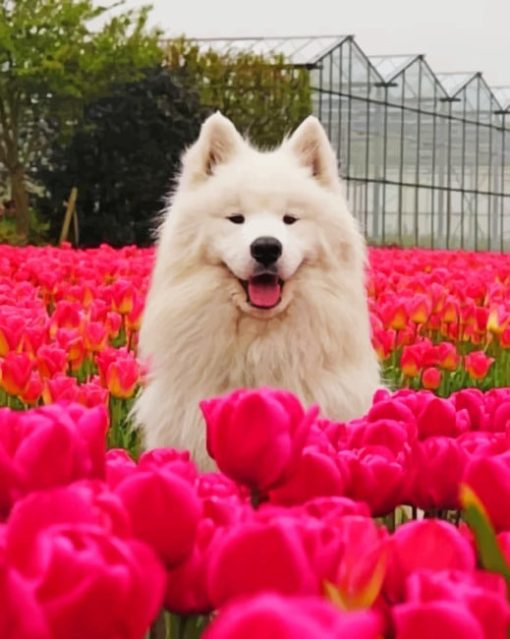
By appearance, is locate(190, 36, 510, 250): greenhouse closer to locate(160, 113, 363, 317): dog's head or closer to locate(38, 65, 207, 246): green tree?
locate(38, 65, 207, 246): green tree

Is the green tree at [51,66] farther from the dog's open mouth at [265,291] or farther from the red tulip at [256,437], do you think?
the red tulip at [256,437]

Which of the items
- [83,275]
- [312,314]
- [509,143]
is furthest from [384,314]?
[509,143]

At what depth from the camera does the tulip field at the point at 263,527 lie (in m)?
0.75

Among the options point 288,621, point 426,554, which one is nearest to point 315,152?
point 426,554

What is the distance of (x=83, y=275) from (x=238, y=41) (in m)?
26.7

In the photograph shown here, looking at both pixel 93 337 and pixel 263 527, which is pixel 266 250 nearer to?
pixel 93 337

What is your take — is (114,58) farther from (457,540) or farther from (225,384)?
(457,540)

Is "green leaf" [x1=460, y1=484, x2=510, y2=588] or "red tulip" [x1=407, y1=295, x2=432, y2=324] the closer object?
"green leaf" [x1=460, y1=484, x2=510, y2=588]

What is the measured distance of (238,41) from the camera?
33.2 metres

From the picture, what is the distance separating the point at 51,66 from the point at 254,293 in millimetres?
21914

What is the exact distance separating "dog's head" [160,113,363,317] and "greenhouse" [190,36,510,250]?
78.2 feet

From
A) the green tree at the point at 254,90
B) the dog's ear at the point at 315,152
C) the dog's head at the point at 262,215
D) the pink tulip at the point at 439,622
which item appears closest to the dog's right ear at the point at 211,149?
the dog's head at the point at 262,215

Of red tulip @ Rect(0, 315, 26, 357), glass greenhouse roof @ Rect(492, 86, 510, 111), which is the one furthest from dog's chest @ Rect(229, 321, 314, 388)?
glass greenhouse roof @ Rect(492, 86, 510, 111)

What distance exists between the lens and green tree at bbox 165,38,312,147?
28.3m
